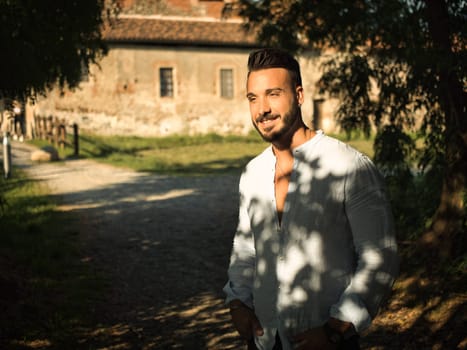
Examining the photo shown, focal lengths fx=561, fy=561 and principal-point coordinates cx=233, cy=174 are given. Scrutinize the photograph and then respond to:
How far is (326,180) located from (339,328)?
504 millimetres

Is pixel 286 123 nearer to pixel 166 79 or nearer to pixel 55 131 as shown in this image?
pixel 55 131

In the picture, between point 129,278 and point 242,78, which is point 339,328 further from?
point 242,78

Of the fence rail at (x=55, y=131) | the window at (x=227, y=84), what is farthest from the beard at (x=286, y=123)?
the window at (x=227, y=84)

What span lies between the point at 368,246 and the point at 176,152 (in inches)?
866

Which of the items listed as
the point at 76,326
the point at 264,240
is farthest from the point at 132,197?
the point at 264,240

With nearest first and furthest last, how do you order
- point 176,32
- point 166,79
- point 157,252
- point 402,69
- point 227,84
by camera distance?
point 402,69 → point 157,252 → point 176,32 → point 166,79 → point 227,84

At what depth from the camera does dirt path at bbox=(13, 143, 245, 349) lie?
16.4 ft

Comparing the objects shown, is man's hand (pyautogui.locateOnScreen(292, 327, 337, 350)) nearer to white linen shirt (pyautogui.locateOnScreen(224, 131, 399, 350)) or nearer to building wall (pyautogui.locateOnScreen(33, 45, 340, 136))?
white linen shirt (pyautogui.locateOnScreen(224, 131, 399, 350))

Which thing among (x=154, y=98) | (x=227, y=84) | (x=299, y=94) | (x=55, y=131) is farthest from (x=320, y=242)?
(x=227, y=84)

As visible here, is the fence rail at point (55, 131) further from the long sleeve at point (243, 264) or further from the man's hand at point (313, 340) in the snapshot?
the man's hand at point (313, 340)

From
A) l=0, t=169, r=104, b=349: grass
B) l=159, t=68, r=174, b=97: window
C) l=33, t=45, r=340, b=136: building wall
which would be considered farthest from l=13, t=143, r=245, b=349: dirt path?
l=159, t=68, r=174, b=97: window

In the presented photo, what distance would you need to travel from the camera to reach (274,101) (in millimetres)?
2068

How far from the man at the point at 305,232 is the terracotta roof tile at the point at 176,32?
2684 cm

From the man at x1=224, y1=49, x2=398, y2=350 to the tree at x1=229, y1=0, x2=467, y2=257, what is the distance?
367 centimetres
